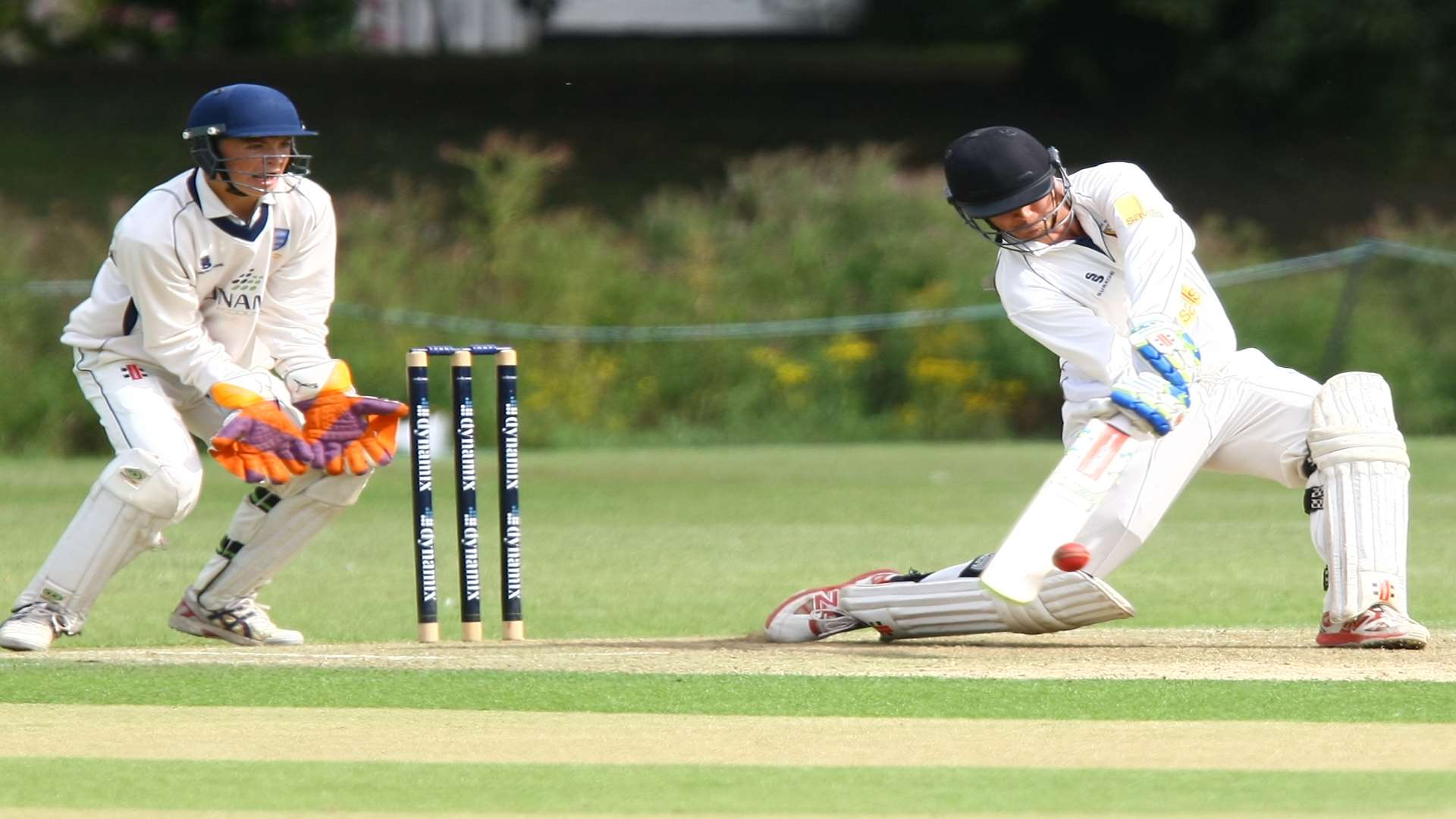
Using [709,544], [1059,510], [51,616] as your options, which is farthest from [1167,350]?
[709,544]

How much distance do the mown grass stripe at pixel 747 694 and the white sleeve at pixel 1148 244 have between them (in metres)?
1.03

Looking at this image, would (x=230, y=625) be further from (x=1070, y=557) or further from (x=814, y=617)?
(x=1070, y=557)

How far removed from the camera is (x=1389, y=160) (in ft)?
81.8

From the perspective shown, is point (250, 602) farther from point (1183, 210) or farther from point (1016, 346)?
point (1183, 210)

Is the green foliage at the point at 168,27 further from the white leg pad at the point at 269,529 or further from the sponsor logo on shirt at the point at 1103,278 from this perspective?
the sponsor logo on shirt at the point at 1103,278

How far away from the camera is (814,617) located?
20.0 ft

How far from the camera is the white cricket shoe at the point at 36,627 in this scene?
5.84m

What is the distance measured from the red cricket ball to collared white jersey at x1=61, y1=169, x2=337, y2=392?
2394mm

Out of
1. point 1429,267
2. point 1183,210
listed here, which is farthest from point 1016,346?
point 1183,210

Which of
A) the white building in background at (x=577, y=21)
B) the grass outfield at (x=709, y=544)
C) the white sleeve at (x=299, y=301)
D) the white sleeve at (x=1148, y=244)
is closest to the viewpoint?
the white sleeve at (x=1148, y=244)

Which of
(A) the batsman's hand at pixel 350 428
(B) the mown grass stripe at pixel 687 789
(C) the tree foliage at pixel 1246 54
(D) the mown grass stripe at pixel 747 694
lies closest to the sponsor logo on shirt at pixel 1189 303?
(D) the mown grass stripe at pixel 747 694

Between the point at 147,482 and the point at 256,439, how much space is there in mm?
334

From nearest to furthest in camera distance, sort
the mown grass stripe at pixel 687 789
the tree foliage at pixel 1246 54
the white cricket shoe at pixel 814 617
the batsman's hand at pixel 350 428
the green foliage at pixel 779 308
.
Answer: the mown grass stripe at pixel 687 789 < the batsman's hand at pixel 350 428 < the white cricket shoe at pixel 814 617 < the green foliage at pixel 779 308 < the tree foliage at pixel 1246 54

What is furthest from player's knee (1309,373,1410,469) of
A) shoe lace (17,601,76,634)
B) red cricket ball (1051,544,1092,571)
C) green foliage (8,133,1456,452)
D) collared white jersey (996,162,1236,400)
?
green foliage (8,133,1456,452)
